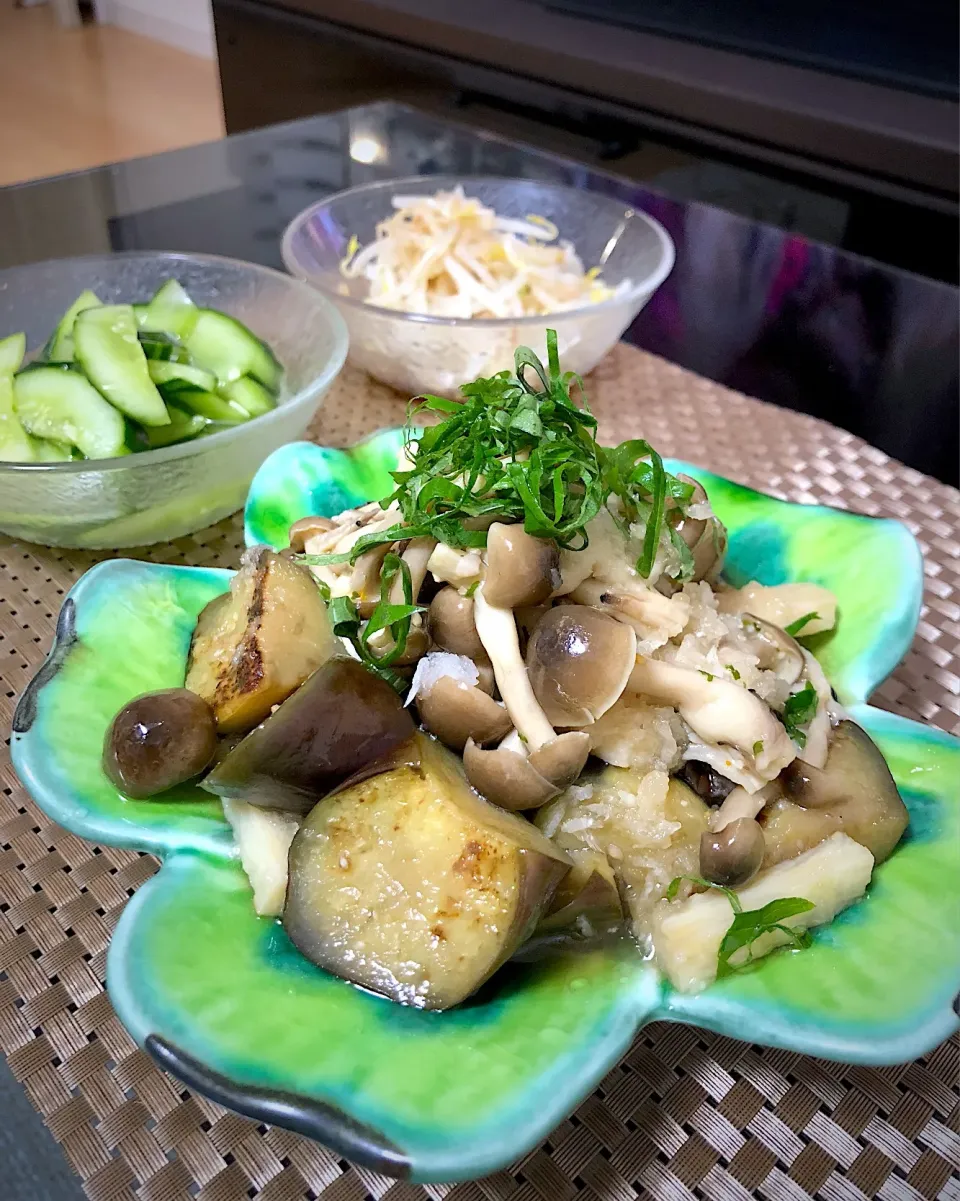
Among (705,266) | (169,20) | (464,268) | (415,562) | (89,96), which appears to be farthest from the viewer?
(169,20)

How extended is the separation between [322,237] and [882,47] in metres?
2.23

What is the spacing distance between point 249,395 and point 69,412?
10.5 inches

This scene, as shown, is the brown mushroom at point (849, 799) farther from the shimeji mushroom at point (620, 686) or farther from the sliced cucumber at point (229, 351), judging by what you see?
the sliced cucumber at point (229, 351)

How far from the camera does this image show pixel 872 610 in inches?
40.6

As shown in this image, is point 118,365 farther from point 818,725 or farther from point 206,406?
point 818,725

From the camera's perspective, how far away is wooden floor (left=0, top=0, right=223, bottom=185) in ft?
16.5

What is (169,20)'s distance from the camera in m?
6.73

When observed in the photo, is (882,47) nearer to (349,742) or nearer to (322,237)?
(322,237)

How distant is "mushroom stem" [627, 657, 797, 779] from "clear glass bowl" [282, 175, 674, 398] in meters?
0.89

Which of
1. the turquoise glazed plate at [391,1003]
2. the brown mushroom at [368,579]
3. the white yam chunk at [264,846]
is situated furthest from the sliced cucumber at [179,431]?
the white yam chunk at [264,846]

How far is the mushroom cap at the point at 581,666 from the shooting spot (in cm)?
81

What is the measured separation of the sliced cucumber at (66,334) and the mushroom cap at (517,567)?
95 centimetres

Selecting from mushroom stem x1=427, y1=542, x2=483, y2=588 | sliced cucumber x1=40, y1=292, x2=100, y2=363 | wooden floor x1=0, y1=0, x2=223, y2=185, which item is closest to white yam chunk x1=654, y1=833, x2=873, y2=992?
mushroom stem x1=427, y1=542, x2=483, y2=588

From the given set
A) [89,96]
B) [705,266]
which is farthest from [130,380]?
[89,96]
